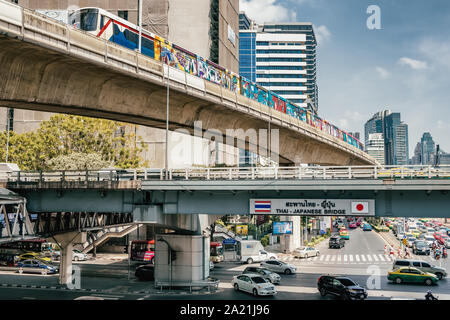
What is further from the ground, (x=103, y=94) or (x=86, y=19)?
(x=86, y=19)

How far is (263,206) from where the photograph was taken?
24547 millimetres

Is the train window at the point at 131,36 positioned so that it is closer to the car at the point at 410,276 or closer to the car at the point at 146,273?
the car at the point at 146,273

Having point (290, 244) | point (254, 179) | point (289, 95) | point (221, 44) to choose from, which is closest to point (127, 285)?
point (254, 179)

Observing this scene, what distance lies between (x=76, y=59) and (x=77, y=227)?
1570 centimetres

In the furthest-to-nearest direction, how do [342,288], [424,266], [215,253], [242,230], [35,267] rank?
[242,230] < [215,253] < [35,267] < [424,266] < [342,288]

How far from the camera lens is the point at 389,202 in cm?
2341

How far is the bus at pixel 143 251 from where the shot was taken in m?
49.0

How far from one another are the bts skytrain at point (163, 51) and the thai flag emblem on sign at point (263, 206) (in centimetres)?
1159

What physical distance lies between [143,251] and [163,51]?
26.6 meters

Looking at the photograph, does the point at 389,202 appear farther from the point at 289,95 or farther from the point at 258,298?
the point at 289,95

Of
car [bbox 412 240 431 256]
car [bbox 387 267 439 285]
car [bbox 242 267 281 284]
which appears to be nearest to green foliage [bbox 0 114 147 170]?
car [bbox 242 267 281 284]

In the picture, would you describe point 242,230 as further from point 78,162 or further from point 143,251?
point 78,162

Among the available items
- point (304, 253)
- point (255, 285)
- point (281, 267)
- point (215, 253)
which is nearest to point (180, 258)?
point (255, 285)

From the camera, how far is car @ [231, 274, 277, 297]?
96.6 ft
